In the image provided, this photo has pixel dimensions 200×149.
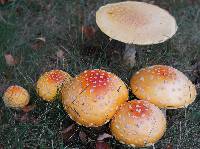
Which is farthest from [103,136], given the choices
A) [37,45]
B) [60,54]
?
[37,45]

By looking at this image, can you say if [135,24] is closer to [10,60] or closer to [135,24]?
[135,24]

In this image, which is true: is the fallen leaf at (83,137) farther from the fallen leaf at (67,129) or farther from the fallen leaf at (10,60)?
the fallen leaf at (10,60)

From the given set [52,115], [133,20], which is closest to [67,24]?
[133,20]

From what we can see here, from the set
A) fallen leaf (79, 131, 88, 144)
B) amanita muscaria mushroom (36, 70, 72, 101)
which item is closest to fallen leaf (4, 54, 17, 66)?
amanita muscaria mushroom (36, 70, 72, 101)

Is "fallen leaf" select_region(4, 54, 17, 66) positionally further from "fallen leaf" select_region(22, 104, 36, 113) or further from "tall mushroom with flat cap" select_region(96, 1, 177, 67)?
"tall mushroom with flat cap" select_region(96, 1, 177, 67)

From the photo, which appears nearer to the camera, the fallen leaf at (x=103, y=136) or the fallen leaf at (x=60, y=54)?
the fallen leaf at (x=103, y=136)

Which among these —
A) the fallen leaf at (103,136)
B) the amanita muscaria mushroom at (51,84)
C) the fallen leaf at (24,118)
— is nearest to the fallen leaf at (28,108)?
the fallen leaf at (24,118)

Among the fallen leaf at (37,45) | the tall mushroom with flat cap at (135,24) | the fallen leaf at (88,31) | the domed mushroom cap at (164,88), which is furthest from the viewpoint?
the fallen leaf at (88,31)
